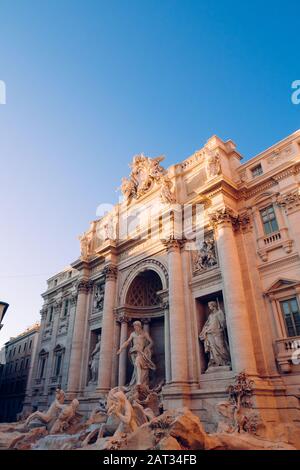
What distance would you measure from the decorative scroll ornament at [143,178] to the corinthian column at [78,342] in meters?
8.13

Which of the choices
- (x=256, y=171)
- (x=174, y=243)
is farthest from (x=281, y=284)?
(x=256, y=171)

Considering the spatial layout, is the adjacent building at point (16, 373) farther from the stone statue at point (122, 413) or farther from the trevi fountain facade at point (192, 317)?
the stone statue at point (122, 413)

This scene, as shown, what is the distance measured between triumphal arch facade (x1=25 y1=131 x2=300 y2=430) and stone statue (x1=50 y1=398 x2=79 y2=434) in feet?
12.1

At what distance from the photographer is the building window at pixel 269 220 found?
16.1 m

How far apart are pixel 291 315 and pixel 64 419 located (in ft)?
38.6

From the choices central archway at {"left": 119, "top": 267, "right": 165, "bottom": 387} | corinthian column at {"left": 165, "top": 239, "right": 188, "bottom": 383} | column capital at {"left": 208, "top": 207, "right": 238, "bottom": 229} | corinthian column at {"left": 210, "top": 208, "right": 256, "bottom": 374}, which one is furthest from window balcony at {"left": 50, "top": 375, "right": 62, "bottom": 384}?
column capital at {"left": 208, "top": 207, "right": 238, "bottom": 229}

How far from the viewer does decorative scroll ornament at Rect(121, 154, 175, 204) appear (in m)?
22.4

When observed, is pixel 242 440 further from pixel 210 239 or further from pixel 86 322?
pixel 86 322

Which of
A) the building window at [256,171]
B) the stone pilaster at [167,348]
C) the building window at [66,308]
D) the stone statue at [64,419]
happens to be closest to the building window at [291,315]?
the stone pilaster at [167,348]

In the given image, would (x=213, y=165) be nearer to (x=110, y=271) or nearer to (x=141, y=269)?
(x=141, y=269)

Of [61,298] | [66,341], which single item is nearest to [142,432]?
[66,341]

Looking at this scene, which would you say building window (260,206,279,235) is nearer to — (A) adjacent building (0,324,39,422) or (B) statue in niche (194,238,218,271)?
(B) statue in niche (194,238,218,271)

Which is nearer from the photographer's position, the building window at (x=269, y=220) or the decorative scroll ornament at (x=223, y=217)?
the building window at (x=269, y=220)

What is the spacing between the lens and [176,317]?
674 inches
